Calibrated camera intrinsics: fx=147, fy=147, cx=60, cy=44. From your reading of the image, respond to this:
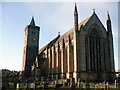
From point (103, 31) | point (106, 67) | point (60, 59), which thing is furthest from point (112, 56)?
point (60, 59)

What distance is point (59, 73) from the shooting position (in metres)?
42.4

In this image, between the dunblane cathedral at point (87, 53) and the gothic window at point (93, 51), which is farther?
the gothic window at point (93, 51)

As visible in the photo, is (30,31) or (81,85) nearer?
(81,85)

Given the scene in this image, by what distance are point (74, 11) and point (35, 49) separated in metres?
30.0

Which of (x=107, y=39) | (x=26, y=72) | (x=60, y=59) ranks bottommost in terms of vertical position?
(x=26, y=72)

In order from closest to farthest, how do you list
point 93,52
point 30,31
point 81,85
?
point 81,85 < point 93,52 < point 30,31

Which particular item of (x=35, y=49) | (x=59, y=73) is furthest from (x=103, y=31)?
(x=35, y=49)

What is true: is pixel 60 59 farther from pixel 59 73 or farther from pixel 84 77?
pixel 84 77

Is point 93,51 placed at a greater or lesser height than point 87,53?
greater

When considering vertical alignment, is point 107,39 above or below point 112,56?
above

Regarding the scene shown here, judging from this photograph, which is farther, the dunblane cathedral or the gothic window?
the gothic window

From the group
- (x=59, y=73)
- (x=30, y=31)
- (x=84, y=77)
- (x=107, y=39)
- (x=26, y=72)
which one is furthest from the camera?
(x=30, y=31)

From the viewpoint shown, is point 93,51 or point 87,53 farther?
A: point 93,51

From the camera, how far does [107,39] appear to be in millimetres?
39812
